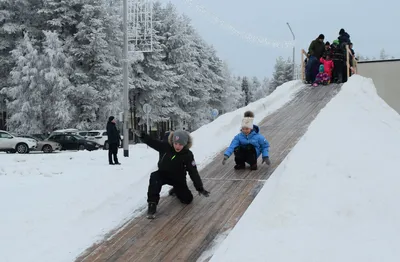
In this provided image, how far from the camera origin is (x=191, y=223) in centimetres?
625

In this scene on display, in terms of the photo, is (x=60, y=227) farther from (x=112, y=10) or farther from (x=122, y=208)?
(x=112, y=10)

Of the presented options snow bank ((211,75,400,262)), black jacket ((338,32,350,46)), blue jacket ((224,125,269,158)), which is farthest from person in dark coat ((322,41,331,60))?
blue jacket ((224,125,269,158))

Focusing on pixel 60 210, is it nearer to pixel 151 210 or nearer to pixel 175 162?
pixel 151 210

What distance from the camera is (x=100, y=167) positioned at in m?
13.8

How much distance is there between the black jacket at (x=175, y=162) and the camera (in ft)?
21.9

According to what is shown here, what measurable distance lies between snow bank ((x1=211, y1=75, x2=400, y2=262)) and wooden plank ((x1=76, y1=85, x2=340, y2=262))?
514 millimetres

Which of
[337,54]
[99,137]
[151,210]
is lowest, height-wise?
[99,137]

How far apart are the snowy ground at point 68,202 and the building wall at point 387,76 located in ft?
39.7

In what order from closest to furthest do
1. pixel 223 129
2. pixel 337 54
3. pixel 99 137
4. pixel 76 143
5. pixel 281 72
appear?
pixel 223 129 < pixel 337 54 < pixel 76 143 < pixel 99 137 < pixel 281 72

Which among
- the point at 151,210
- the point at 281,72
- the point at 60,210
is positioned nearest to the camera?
the point at 151,210

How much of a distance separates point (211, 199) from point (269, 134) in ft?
14.8

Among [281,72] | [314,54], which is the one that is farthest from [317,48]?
[281,72]

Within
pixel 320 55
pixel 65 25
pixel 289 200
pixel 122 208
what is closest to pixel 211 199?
pixel 122 208

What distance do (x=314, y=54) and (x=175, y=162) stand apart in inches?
552
